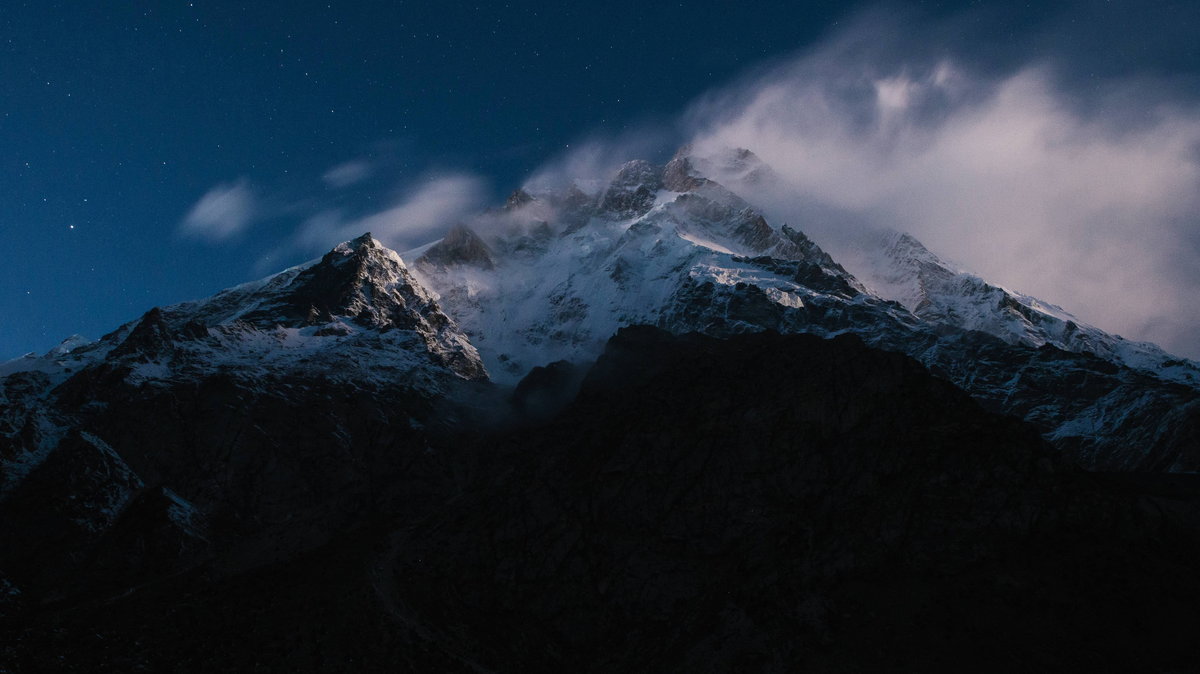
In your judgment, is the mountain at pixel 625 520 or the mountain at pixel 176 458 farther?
the mountain at pixel 176 458

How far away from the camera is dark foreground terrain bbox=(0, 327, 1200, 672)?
333 feet

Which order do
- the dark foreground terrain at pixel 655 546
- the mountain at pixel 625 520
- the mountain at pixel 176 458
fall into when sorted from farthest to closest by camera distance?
the mountain at pixel 176 458, the mountain at pixel 625 520, the dark foreground terrain at pixel 655 546

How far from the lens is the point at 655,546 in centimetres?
13150

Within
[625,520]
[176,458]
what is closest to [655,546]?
[625,520]

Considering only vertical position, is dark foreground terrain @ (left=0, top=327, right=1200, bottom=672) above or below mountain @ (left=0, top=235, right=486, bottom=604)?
below

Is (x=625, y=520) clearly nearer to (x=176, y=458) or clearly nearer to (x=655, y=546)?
(x=655, y=546)

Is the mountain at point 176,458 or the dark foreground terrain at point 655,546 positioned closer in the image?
the dark foreground terrain at point 655,546

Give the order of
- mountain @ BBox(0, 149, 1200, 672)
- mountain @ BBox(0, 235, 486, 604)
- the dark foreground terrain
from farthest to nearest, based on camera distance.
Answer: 1. mountain @ BBox(0, 235, 486, 604)
2. mountain @ BBox(0, 149, 1200, 672)
3. the dark foreground terrain

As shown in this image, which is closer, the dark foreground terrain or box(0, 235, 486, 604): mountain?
the dark foreground terrain

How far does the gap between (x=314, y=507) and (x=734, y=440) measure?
275 feet

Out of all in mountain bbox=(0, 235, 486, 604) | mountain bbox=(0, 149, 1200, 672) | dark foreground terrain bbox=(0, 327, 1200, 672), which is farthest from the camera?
mountain bbox=(0, 235, 486, 604)

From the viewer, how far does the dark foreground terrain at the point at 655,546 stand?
333ft

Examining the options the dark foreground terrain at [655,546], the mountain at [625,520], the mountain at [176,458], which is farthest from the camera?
the mountain at [176,458]

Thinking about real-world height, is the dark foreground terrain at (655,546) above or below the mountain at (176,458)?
below
